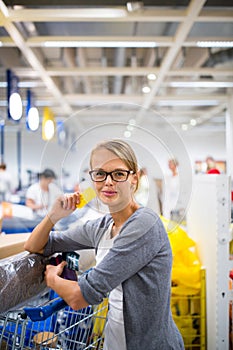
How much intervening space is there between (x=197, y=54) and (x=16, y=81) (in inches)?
90.6

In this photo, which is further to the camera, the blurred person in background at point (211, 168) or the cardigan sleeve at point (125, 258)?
the blurred person in background at point (211, 168)

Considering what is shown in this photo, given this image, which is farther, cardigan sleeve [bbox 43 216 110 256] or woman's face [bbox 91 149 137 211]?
cardigan sleeve [bbox 43 216 110 256]

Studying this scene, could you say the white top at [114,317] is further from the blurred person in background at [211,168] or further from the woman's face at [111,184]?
the blurred person in background at [211,168]

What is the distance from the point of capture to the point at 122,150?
106 centimetres

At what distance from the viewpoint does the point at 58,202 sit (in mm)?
1198

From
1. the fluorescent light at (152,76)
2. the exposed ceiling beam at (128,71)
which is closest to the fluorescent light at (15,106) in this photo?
the exposed ceiling beam at (128,71)

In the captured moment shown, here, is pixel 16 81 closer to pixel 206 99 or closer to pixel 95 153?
pixel 206 99

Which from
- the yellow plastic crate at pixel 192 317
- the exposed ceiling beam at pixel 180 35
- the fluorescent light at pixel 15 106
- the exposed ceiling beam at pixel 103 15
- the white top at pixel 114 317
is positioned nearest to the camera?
the white top at pixel 114 317

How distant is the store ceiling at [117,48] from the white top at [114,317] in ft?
1.33

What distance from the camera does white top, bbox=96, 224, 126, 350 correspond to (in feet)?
3.61

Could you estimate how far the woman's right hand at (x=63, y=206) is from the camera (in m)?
1.18

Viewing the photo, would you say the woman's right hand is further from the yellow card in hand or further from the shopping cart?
the shopping cart

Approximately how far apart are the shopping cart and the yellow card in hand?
0.31m

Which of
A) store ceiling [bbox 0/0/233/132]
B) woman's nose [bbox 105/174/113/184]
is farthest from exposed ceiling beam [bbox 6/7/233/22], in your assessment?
woman's nose [bbox 105/174/113/184]
